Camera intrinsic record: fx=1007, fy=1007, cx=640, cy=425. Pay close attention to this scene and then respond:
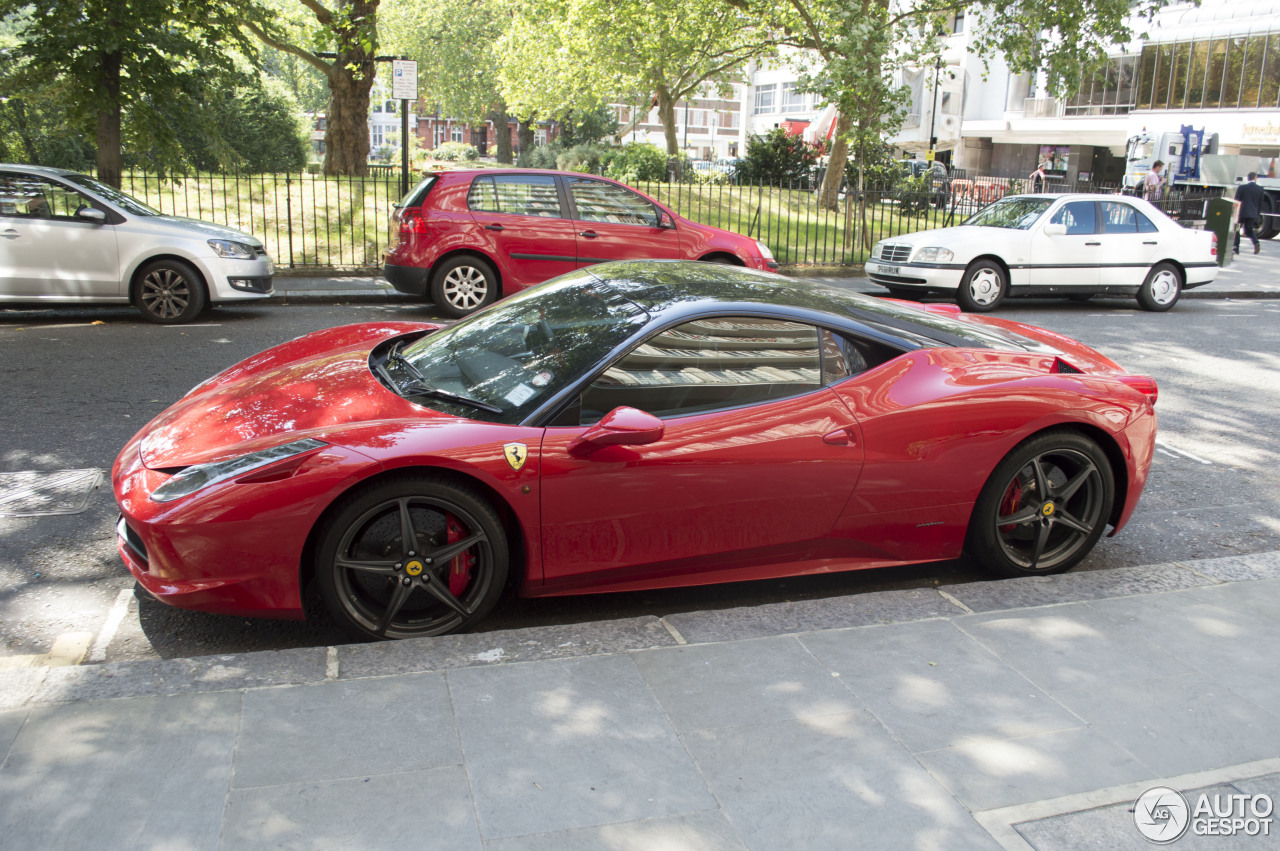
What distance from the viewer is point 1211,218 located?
18.2 meters

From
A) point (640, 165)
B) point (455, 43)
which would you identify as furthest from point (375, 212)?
point (455, 43)

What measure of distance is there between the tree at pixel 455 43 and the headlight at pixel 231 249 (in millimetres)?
43473

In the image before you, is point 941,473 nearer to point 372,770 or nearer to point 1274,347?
point 372,770

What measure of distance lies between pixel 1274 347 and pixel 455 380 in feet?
33.1

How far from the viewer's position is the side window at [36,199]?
9.64 metres

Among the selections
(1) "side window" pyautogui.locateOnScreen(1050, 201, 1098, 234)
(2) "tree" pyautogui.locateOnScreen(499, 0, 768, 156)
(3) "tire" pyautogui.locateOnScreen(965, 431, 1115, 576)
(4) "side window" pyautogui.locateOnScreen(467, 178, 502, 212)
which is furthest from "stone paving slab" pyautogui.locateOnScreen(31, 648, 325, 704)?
(2) "tree" pyautogui.locateOnScreen(499, 0, 768, 156)

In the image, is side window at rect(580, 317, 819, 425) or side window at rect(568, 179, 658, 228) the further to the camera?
side window at rect(568, 179, 658, 228)

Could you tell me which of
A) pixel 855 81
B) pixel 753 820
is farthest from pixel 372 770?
pixel 855 81

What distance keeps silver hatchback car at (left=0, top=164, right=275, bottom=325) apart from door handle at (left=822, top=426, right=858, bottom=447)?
7991mm

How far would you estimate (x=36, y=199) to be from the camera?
9672 mm

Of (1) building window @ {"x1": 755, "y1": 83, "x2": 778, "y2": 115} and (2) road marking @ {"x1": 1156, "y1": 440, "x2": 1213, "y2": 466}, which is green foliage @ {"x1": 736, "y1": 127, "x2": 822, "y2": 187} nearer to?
(2) road marking @ {"x1": 1156, "y1": 440, "x2": 1213, "y2": 466}

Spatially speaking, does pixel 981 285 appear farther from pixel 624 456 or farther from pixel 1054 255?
pixel 624 456
